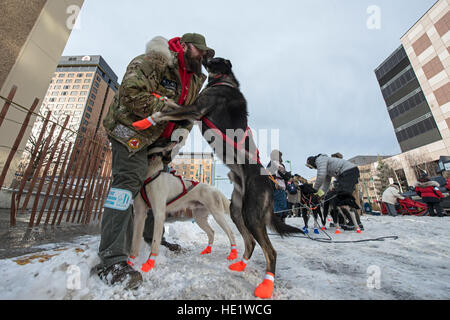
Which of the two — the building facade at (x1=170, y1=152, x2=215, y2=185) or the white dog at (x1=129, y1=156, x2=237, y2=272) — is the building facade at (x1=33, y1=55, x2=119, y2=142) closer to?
the building facade at (x1=170, y1=152, x2=215, y2=185)

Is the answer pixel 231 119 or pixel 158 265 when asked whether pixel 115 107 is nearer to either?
pixel 231 119

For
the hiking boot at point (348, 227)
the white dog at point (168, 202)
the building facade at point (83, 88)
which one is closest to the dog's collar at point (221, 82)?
the white dog at point (168, 202)

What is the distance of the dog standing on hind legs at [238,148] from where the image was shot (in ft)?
5.46

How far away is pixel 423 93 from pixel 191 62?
136 feet

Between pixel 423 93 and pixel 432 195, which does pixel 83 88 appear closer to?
pixel 432 195

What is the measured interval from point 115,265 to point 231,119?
1647 mm

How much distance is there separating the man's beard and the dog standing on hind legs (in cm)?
24

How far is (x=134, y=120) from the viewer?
6.00ft

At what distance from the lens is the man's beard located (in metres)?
2.10

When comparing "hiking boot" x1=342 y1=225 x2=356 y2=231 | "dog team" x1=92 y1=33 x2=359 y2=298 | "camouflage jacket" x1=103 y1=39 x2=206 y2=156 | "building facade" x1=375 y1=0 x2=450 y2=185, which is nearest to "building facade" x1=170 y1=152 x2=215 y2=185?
"dog team" x1=92 y1=33 x2=359 y2=298

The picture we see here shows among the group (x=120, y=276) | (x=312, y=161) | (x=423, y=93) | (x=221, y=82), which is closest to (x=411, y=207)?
(x=312, y=161)

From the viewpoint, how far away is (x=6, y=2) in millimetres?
4621

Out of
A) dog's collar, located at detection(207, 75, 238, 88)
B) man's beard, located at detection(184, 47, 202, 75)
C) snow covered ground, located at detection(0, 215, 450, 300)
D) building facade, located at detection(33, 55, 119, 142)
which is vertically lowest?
snow covered ground, located at detection(0, 215, 450, 300)
